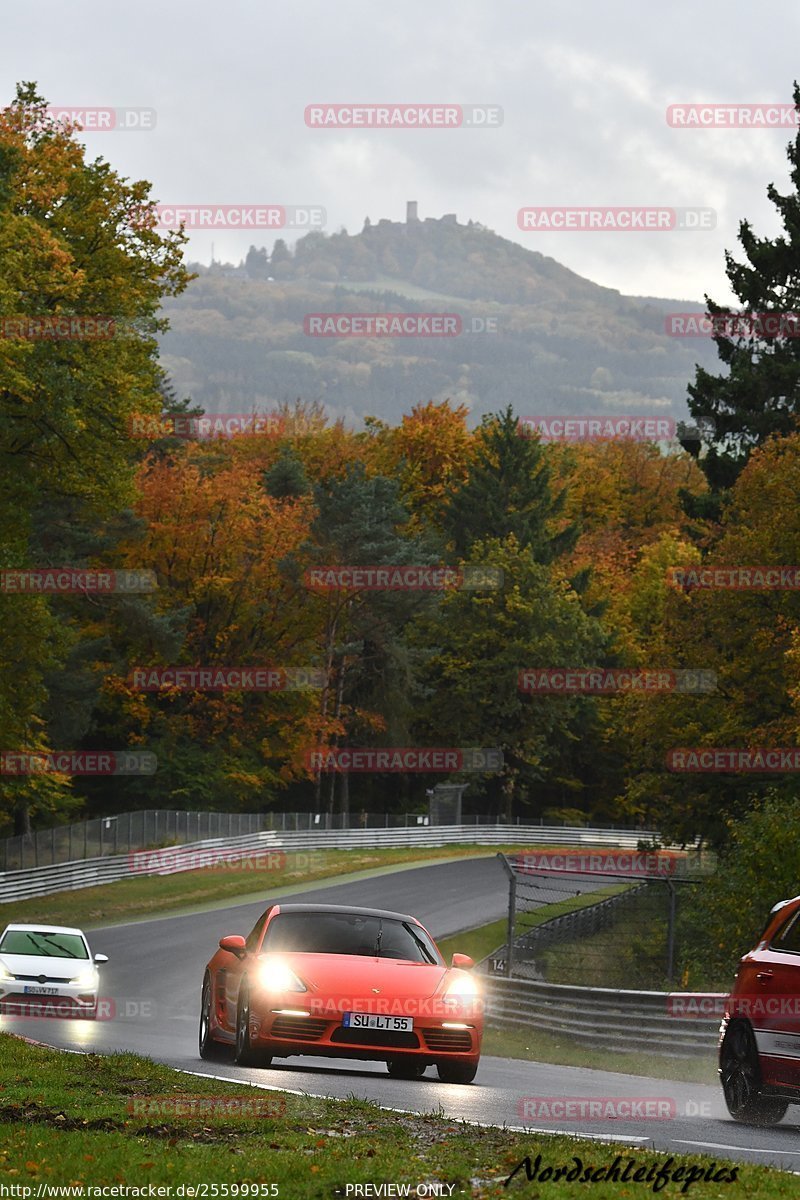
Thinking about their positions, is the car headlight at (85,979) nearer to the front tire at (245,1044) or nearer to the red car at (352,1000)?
the red car at (352,1000)

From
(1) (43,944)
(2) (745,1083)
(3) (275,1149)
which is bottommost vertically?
(1) (43,944)

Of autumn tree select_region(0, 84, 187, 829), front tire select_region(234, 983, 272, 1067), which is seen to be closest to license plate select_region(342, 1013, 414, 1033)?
front tire select_region(234, 983, 272, 1067)

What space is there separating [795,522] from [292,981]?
3216 cm

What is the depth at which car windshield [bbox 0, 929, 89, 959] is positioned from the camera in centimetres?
2733

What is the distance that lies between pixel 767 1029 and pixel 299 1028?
13.0 ft

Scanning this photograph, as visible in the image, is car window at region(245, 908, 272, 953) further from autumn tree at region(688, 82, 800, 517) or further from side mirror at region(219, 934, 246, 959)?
autumn tree at region(688, 82, 800, 517)

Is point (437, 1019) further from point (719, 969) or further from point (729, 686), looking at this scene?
point (729, 686)

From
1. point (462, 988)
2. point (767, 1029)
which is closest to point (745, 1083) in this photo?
point (767, 1029)

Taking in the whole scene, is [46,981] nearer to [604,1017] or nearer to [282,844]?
[604,1017]

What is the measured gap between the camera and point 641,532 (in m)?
110

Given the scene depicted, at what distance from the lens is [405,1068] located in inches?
600

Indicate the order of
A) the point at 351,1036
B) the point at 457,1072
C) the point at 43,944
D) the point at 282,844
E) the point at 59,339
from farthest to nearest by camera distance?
the point at 282,844 → the point at 59,339 → the point at 43,944 → the point at 457,1072 → the point at 351,1036

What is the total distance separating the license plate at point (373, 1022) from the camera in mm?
14547

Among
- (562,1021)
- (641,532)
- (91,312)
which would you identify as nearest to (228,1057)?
(562,1021)
